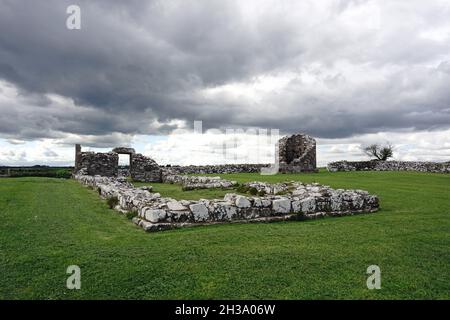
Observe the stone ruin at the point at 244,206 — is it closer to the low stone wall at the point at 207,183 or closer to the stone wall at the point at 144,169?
the low stone wall at the point at 207,183

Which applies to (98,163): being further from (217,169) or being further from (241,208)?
(241,208)

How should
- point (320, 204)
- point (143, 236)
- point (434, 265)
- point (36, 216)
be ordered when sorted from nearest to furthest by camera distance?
point (434, 265)
point (143, 236)
point (36, 216)
point (320, 204)

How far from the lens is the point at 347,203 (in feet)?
36.8

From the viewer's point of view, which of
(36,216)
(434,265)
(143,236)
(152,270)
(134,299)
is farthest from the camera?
(36,216)

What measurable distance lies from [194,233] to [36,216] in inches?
190

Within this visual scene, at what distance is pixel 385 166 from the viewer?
3784 centimetres

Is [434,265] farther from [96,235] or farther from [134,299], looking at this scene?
[96,235]

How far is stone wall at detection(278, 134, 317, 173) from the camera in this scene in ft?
106

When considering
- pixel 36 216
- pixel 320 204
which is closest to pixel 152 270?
pixel 36 216

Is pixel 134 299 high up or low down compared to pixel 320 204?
down

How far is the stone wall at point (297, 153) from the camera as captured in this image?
1270 inches

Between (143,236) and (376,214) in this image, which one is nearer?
(143,236)

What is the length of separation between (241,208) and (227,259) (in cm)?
371

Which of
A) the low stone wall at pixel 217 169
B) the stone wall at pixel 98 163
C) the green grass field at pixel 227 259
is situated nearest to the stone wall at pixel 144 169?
the stone wall at pixel 98 163
